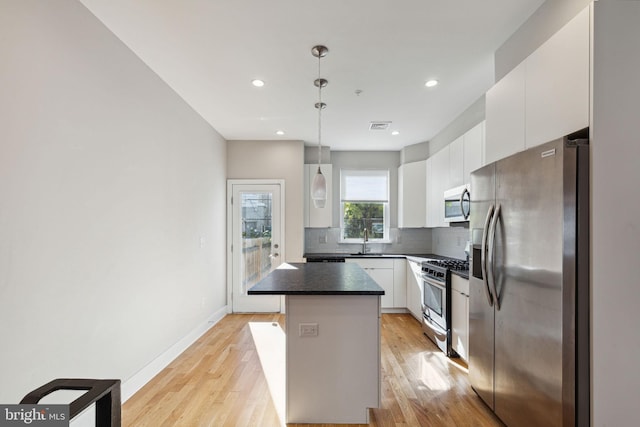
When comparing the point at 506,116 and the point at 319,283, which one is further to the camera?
the point at 319,283

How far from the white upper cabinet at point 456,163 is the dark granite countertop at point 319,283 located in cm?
166

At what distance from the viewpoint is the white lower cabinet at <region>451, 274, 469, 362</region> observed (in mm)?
2888

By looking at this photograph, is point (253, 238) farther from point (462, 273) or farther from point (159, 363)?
point (462, 273)

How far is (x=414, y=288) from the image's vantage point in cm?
440

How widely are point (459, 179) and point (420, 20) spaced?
78.5 inches

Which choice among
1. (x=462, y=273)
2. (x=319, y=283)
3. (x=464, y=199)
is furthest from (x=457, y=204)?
(x=319, y=283)

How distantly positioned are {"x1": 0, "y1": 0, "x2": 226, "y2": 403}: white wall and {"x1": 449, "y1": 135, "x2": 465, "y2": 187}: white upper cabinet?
314 centimetres

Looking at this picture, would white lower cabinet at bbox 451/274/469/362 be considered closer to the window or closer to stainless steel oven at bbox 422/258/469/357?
stainless steel oven at bbox 422/258/469/357

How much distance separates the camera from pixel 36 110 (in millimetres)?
1677

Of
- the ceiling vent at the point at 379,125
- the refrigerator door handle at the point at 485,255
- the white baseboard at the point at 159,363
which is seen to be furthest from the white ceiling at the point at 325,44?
the white baseboard at the point at 159,363

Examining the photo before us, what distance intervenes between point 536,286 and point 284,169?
12.5 ft

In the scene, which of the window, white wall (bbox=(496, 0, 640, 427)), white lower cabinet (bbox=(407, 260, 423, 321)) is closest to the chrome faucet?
the window

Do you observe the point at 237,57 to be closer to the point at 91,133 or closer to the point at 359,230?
the point at 91,133

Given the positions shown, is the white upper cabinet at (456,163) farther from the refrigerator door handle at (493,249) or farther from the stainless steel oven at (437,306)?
the refrigerator door handle at (493,249)
